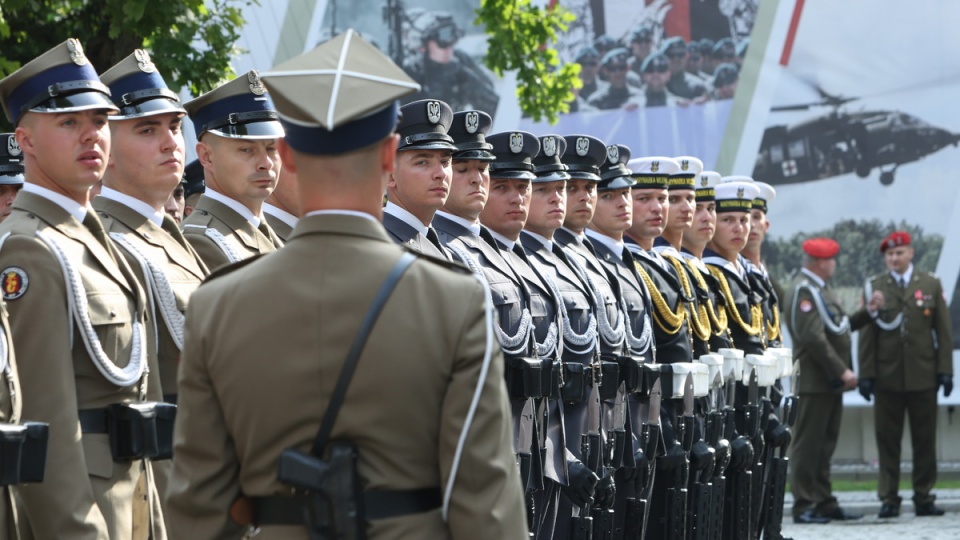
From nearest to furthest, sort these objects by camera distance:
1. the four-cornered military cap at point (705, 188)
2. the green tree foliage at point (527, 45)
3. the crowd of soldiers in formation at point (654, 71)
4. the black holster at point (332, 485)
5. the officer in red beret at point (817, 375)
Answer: the black holster at point (332, 485), the four-cornered military cap at point (705, 188), the green tree foliage at point (527, 45), the officer in red beret at point (817, 375), the crowd of soldiers in formation at point (654, 71)

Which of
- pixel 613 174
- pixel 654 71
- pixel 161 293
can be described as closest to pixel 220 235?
pixel 161 293

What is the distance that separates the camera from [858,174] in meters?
13.4

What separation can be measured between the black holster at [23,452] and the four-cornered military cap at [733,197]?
7.10m

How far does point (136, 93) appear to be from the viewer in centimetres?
497

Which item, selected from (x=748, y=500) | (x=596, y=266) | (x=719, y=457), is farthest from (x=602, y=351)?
(x=748, y=500)

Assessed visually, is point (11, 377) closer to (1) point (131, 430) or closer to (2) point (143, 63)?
(1) point (131, 430)

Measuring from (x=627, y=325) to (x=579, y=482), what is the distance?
3.82 ft

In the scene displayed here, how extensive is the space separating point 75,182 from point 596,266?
148 inches

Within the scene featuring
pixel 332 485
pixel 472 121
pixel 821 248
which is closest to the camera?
pixel 332 485

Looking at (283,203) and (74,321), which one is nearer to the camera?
(74,321)

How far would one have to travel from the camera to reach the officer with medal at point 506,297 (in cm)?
634

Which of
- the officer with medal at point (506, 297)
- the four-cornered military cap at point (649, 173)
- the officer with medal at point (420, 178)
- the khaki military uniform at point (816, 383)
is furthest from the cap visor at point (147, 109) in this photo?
the khaki military uniform at point (816, 383)

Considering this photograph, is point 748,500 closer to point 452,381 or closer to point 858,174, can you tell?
point 858,174

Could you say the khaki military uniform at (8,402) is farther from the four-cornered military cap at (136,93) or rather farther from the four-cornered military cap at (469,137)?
the four-cornered military cap at (469,137)
